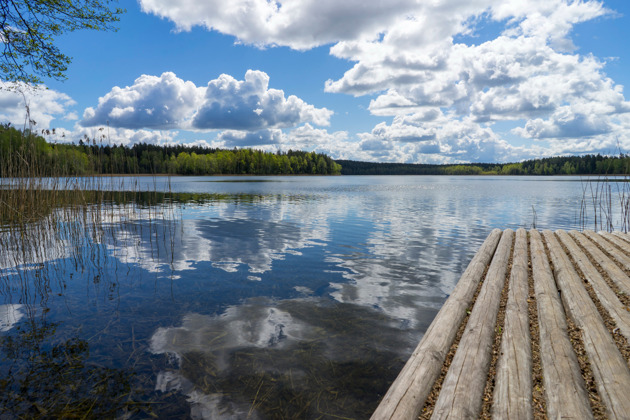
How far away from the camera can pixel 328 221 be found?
19406 mm

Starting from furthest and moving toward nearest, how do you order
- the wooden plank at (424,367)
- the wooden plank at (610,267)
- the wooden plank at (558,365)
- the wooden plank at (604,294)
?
the wooden plank at (610,267), the wooden plank at (604,294), the wooden plank at (424,367), the wooden plank at (558,365)

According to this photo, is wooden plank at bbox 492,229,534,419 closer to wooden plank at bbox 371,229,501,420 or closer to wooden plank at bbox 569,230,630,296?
wooden plank at bbox 371,229,501,420

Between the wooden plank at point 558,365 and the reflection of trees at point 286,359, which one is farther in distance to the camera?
the reflection of trees at point 286,359

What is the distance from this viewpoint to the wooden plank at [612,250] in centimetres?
729

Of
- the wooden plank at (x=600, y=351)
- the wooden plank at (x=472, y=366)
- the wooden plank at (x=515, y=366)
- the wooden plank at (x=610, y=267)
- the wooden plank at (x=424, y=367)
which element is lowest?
the wooden plank at (x=424, y=367)

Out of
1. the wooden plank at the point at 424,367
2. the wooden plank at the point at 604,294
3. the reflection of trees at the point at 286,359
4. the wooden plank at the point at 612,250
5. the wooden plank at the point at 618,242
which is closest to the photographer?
the wooden plank at the point at 424,367

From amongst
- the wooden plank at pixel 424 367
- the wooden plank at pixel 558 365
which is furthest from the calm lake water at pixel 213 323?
the wooden plank at pixel 558 365

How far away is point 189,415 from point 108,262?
27.9 feet

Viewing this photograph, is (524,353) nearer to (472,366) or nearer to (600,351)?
(472,366)

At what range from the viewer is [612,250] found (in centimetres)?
849

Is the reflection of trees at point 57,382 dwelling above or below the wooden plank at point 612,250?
below

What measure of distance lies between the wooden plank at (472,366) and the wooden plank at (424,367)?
0.14 m

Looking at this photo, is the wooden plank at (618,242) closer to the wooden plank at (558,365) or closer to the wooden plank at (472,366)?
the wooden plank at (558,365)

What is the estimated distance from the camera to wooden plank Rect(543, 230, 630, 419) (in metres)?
2.75
